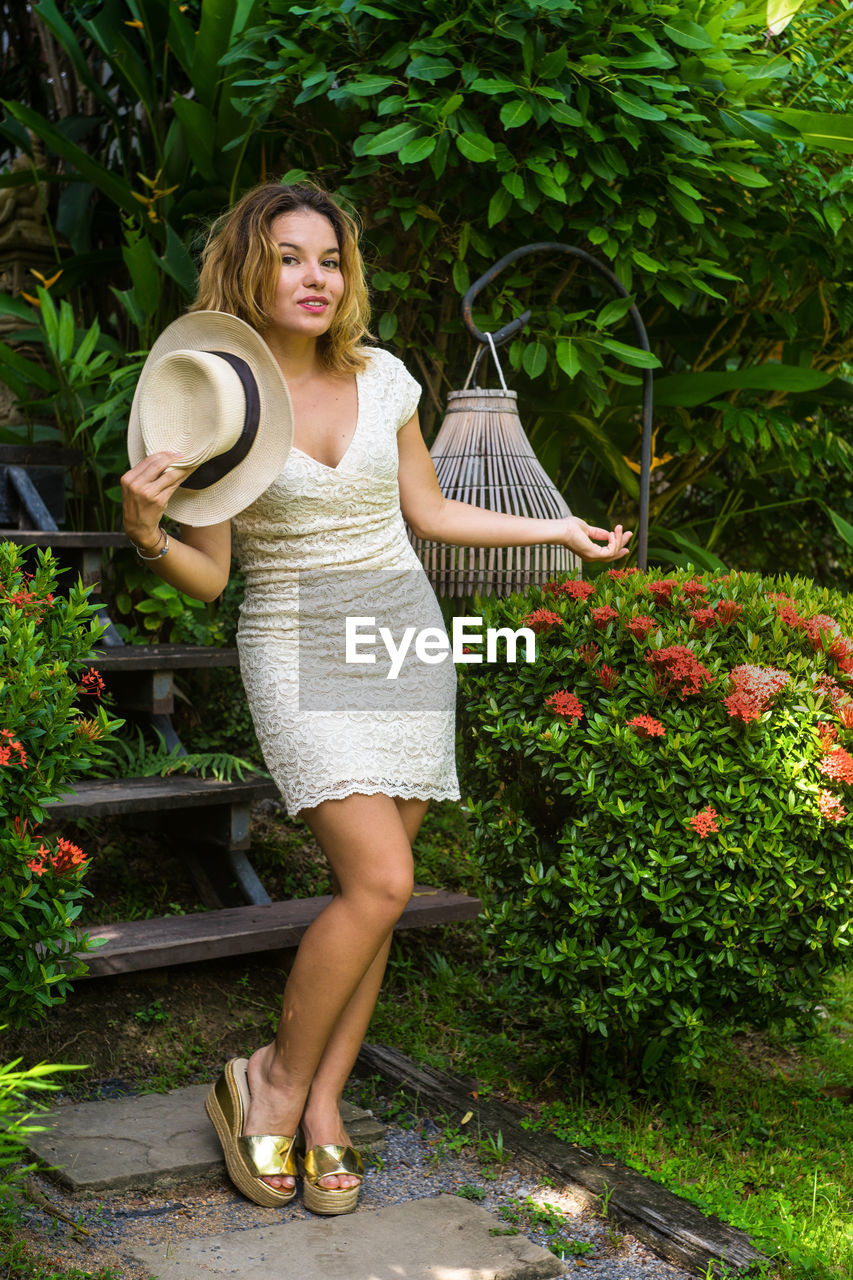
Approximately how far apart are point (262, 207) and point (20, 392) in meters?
2.26

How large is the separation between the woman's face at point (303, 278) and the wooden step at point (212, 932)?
4.93ft

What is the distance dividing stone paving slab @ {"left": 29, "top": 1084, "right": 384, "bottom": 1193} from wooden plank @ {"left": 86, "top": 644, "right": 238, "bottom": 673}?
4.24 feet

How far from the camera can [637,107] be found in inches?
135

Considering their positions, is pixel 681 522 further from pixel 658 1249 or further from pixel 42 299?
pixel 658 1249

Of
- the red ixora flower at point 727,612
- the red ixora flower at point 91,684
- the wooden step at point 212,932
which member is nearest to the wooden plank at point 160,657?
the wooden step at point 212,932

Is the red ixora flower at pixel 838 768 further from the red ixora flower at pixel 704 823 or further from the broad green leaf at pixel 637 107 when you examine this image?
the broad green leaf at pixel 637 107

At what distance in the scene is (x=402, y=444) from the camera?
279 cm

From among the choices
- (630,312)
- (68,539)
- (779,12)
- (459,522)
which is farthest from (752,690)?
(779,12)

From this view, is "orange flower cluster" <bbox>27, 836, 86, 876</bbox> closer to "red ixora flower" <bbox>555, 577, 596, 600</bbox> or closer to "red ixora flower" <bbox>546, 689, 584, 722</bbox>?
"red ixora flower" <bbox>546, 689, 584, 722</bbox>

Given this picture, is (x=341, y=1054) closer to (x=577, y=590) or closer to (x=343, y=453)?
(x=577, y=590)

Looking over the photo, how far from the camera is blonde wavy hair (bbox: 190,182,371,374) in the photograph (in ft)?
8.30

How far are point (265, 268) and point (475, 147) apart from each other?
121 cm

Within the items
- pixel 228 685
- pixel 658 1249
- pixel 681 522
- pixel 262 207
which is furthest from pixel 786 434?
pixel 658 1249

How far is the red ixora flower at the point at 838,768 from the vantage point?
263cm
